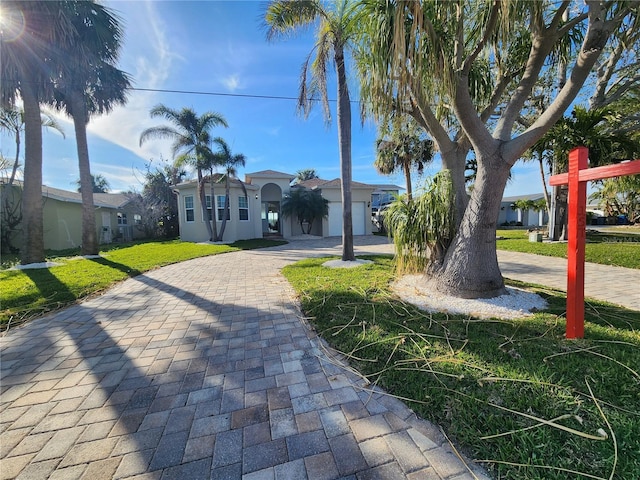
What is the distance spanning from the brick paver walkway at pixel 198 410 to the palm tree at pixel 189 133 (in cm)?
1311

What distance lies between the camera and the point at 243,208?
18.5 metres

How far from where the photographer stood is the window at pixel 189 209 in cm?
1793

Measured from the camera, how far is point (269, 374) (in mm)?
2566

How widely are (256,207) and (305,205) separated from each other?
12.4 feet

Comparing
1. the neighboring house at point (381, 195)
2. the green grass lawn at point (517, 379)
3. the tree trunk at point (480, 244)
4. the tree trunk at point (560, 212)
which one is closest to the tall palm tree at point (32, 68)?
the green grass lawn at point (517, 379)

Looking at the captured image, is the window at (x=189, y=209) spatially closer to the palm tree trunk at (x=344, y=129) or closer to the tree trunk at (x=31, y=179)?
the tree trunk at (x=31, y=179)

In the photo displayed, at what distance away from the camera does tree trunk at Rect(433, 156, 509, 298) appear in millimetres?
3967

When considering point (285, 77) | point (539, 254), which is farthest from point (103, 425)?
point (539, 254)

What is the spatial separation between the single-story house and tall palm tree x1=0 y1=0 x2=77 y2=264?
902 centimetres

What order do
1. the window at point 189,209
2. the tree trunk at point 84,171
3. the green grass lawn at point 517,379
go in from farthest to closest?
the window at point 189,209 → the tree trunk at point 84,171 → the green grass lawn at point 517,379

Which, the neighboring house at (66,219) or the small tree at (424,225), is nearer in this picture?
the small tree at (424,225)

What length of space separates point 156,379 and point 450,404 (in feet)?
8.59

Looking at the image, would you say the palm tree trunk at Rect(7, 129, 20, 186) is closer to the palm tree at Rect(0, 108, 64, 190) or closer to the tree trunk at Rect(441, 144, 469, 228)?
the palm tree at Rect(0, 108, 64, 190)

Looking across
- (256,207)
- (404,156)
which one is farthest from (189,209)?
(404,156)
